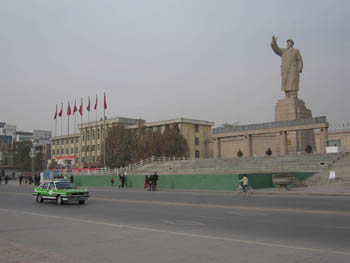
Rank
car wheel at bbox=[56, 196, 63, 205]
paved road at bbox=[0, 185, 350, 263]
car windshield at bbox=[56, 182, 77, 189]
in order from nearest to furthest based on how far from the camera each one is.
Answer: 1. paved road at bbox=[0, 185, 350, 263]
2. car wheel at bbox=[56, 196, 63, 205]
3. car windshield at bbox=[56, 182, 77, 189]

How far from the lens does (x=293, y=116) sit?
5550cm

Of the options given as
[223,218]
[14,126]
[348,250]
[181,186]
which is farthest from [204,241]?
[14,126]

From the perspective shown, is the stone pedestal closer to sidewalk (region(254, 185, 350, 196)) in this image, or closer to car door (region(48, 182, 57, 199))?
sidewalk (region(254, 185, 350, 196))

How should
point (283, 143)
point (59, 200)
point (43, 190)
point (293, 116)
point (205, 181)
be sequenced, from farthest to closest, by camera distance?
point (293, 116)
point (283, 143)
point (205, 181)
point (43, 190)
point (59, 200)

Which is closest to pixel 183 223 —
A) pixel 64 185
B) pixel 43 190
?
pixel 64 185

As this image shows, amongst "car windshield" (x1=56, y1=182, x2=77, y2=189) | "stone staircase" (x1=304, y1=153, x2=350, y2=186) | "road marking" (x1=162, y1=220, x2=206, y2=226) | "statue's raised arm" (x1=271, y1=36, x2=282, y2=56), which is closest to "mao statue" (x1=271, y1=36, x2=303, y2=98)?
"statue's raised arm" (x1=271, y1=36, x2=282, y2=56)

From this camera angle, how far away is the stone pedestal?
5572 cm

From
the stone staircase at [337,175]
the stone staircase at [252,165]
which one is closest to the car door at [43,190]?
the stone staircase at [337,175]

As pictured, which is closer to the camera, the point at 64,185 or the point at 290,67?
the point at 64,185

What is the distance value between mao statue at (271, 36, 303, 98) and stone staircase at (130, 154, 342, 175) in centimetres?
1431

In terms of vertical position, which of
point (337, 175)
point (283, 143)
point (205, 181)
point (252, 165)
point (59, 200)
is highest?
point (283, 143)

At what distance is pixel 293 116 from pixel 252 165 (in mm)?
12190

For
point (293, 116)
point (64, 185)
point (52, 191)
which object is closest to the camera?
point (52, 191)

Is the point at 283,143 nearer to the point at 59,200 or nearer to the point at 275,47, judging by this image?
the point at 275,47
